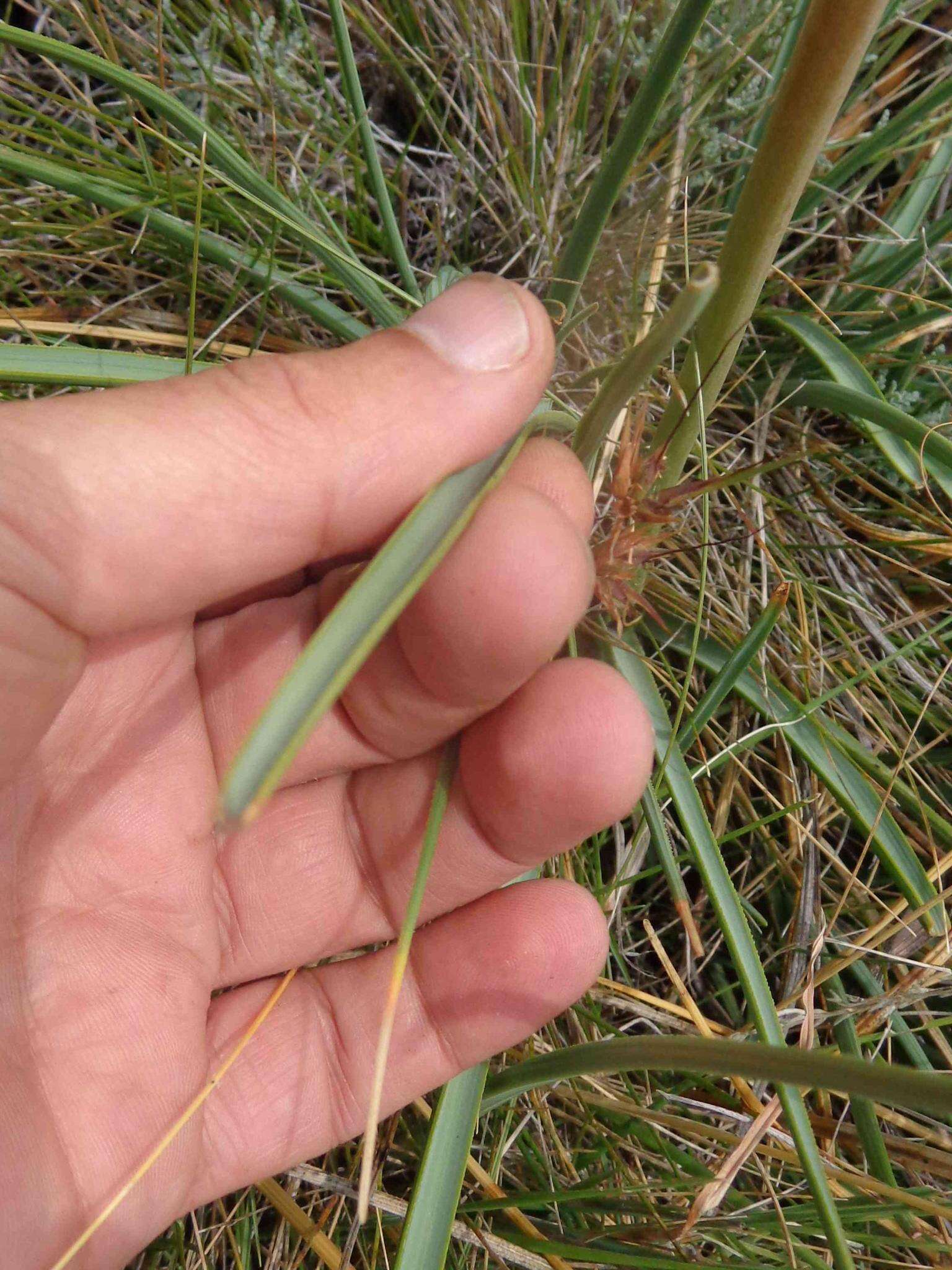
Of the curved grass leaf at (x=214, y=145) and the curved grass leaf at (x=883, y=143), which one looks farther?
the curved grass leaf at (x=883, y=143)

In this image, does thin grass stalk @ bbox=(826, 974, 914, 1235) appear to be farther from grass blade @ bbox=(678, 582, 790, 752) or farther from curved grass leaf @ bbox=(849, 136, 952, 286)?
curved grass leaf @ bbox=(849, 136, 952, 286)

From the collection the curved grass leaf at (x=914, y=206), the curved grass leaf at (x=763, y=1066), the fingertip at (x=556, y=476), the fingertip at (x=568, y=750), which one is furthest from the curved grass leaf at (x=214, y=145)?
the curved grass leaf at (x=763, y=1066)

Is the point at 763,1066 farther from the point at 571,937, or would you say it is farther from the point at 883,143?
the point at 883,143

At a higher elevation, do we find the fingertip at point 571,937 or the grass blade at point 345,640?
the grass blade at point 345,640

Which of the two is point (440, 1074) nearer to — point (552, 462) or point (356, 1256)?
point (356, 1256)

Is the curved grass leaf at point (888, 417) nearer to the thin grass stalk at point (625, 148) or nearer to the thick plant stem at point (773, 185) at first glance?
the thick plant stem at point (773, 185)

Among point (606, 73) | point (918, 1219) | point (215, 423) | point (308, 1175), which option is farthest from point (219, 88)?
point (918, 1219)

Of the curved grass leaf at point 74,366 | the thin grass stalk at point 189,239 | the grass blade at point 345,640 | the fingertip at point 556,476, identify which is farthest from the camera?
the thin grass stalk at point 189,239
